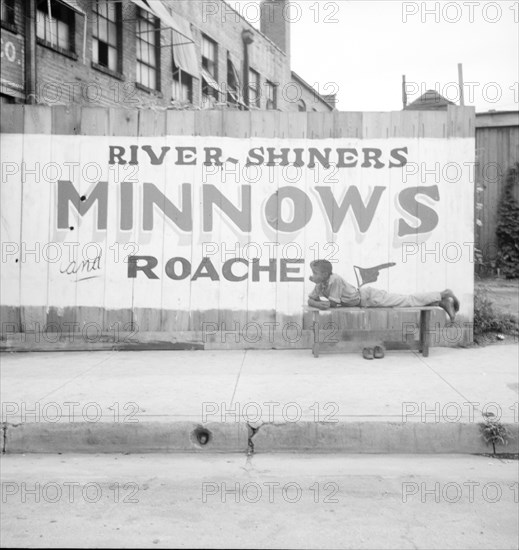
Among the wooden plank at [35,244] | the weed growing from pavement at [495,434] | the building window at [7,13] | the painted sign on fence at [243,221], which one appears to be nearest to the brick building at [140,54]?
the building window at [7,13]

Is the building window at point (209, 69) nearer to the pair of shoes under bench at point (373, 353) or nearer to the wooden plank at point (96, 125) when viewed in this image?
the wooden plank at point (96, 125)

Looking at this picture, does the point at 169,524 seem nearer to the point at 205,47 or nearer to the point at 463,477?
the point at 463,477

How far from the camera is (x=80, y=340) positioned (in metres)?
8.26

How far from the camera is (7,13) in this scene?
13.2 m

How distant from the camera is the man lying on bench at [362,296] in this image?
7859 mm

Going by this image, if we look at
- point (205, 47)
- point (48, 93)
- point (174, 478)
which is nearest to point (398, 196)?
point (174, 478)

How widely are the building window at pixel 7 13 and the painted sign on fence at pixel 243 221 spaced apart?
6.64 metres

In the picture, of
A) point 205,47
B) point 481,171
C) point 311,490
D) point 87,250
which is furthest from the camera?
point 205,47

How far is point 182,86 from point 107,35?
176 inches

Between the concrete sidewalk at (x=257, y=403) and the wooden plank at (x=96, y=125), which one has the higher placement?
the wooden plank at (x=96, y=125)

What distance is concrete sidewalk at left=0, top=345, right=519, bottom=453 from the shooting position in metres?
5.09

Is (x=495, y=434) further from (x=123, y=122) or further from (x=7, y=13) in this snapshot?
(x=7, y=13)

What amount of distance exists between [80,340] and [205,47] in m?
17.4

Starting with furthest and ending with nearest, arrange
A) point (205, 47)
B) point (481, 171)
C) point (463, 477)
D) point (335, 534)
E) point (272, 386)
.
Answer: point (205, 47) → point (481, 171) → point (272, 386) → point (463, 477) → point (335, 534)
